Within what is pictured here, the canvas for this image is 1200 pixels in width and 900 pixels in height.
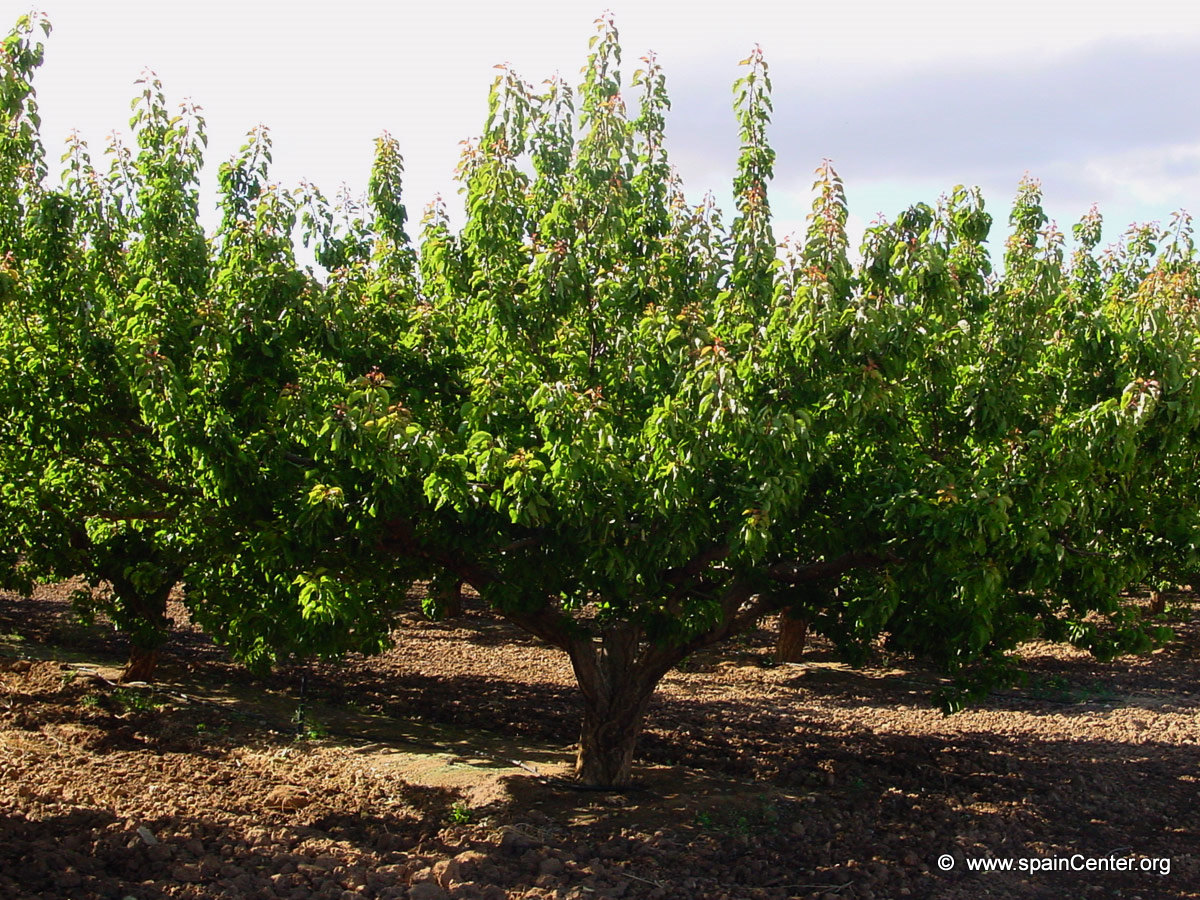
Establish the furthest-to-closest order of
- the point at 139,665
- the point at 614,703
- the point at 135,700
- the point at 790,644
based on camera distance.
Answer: the point at 790,644, the point at 139,665, the point at 135,700, the point at 614,703

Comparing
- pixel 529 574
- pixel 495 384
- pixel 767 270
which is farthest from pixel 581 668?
pixel 767 270

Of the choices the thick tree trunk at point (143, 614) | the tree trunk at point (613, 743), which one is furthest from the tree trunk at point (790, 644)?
the thick tree trunk at point (143, 614)

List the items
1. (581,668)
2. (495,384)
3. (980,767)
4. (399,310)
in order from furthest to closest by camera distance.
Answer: (980,767) < (581,668) < (399,310) < (495,384)

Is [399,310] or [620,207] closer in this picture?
[620,207]

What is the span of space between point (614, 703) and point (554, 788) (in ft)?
2.61

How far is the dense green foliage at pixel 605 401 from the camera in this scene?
5.10 m

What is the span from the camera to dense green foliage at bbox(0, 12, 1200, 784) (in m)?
5.10

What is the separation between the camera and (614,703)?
7.84 metres

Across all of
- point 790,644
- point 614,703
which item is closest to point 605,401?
point 614,703

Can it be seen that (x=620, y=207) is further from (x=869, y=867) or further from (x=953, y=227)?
(x=869, y=867)

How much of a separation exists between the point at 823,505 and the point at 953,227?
1762 mm

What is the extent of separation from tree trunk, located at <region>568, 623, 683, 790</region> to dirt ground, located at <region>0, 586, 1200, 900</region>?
0.23 m

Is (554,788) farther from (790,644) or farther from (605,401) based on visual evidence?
(790,644)

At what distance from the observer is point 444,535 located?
586 centimetres
